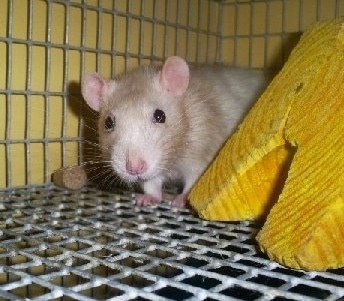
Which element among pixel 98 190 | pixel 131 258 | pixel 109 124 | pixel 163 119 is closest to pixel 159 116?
pixel 163 119

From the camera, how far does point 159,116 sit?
167cm

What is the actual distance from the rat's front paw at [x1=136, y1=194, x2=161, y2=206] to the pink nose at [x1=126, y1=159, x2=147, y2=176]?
16 cm

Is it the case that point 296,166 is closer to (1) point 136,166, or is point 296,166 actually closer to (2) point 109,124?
(1) point 136,166

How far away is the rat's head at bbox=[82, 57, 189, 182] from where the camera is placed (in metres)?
1.54

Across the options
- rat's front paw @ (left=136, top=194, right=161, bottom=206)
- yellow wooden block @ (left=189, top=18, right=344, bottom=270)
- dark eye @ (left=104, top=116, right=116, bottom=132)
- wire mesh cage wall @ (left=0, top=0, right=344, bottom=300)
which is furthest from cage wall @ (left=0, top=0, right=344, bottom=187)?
yellow wooden block @ (left=189, top=18, right=344, bottom=270)

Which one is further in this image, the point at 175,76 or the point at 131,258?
the point at 175,76

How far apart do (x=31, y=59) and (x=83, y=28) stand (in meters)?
0.24

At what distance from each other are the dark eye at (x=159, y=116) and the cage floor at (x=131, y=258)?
0.28m

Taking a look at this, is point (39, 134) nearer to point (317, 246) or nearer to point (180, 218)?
point (180, 218)

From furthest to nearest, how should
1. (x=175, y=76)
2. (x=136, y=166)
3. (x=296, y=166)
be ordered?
(x=175, y=76) < (x=136, y=166) < (x=296, y=166)

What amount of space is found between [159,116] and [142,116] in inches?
2.9

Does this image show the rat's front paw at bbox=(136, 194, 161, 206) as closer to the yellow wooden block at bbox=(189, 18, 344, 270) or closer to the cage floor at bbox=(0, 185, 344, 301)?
the cage floor at bbox=(0, 185, 344, 301)

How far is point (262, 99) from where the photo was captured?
4.39 feet

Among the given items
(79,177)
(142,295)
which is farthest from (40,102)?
(142,295)
